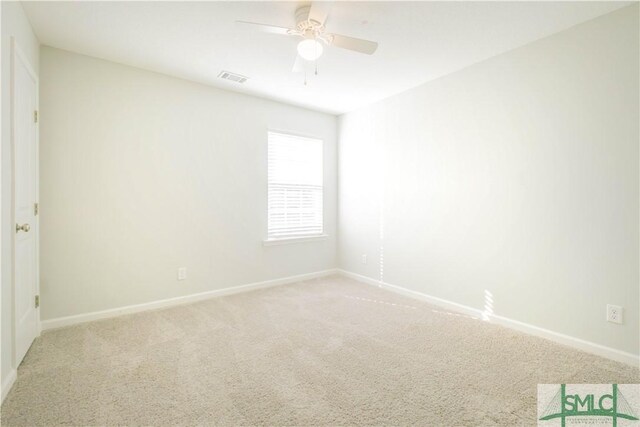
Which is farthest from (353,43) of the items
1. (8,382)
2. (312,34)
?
(8,382)

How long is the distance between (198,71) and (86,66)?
3.22 ft

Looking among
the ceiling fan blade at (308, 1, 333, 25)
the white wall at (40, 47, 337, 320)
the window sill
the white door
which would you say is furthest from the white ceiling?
the window sill

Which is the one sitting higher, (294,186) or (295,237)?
(294,186)

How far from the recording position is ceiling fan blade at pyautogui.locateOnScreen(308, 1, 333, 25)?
194 centimetres

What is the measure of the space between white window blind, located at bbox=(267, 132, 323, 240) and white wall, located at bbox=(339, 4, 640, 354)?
1085 millimetres

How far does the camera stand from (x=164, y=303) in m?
3.35

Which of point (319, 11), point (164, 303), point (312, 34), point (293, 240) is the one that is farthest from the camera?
point (293, 240)

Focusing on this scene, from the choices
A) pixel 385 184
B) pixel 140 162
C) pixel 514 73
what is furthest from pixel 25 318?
pixel 514 73

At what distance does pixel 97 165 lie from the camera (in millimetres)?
2980

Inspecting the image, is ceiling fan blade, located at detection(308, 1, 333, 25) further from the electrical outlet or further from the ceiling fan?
the electrical outlet
